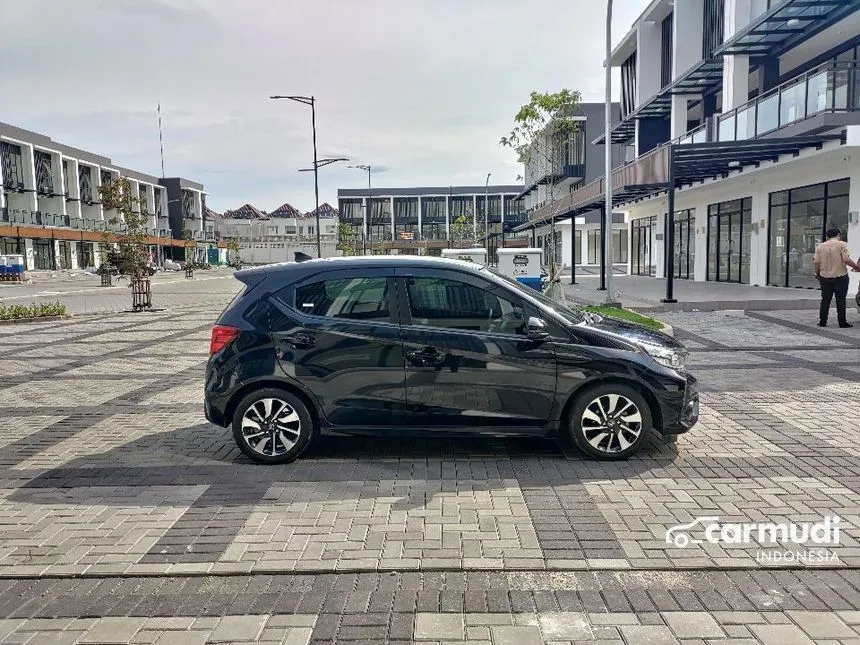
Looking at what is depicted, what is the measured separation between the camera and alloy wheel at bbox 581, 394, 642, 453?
534 centimetres

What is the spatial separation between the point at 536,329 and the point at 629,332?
98cm

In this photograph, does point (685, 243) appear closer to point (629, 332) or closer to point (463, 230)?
point (629, 332)

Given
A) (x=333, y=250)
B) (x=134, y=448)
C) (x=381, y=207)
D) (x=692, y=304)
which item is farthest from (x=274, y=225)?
(x=134, y=448)

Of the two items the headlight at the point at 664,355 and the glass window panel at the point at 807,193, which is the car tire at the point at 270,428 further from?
the glass window panel at the point at 807,193

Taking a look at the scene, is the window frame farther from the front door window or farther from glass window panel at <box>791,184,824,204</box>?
glass window panel at <box>791,184,824,204</box>

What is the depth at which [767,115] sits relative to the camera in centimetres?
1861

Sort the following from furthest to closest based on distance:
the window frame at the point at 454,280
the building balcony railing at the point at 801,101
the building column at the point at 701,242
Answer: the building column at the point at 701,242
the building balcony railing at the point at 801,101
the window frame at the point at 454,280

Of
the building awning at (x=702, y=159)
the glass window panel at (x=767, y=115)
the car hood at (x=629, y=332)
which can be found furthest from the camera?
the glass window panel at (x=767, y=115)

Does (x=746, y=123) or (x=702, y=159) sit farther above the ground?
(x=746, y=123)

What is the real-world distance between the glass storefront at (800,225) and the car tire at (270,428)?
18780 millimetres

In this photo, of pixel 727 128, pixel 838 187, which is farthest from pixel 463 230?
pixel 838 187

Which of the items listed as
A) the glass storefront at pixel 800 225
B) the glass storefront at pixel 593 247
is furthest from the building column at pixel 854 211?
the glass storefront at pixel 593 247

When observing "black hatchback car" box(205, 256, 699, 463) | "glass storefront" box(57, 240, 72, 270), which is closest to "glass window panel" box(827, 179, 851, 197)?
"black hatchback car" box(205, 256, 699, 463)

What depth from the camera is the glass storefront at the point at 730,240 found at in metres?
24.9
